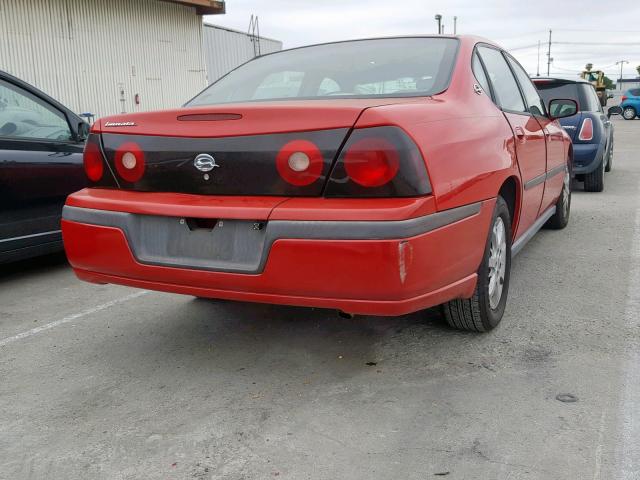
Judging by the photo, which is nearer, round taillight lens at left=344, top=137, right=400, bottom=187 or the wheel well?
round taillight lens at left=344, top=137, right=400, bottom=187

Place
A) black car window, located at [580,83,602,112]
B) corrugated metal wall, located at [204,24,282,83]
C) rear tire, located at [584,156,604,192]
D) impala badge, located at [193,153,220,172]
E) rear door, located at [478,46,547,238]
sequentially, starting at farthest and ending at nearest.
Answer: corrugated metal wall, located at [204,24,282,83], black car window, located at [580,83,602,112], rear tire, located at [584,156,604,192], rear door, located at [478,46,547,238], impala badge, located at [193,153,220,172]

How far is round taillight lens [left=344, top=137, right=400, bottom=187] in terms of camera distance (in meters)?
2.32

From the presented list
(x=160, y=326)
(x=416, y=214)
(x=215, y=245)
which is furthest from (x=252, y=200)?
(x=160, y=326)

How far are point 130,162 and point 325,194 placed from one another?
96cm

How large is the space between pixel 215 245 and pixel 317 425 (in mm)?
793

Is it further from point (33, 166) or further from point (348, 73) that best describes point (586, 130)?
point (33, 166)

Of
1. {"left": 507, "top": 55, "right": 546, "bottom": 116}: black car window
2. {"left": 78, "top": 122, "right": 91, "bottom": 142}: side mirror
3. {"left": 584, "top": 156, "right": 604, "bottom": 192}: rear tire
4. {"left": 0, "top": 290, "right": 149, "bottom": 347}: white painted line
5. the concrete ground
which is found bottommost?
{"left": 0, "top": 290, "right": 149, "bottom": 347}: white painted line

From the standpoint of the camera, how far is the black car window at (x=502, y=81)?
11.6 feet

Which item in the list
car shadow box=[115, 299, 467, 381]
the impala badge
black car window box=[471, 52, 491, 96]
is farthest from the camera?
black car window box=[471, 52, 491, 96]

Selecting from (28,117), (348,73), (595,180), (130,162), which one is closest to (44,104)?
(28,117)

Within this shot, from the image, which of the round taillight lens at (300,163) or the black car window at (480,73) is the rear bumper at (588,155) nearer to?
the black car window at (480,73)

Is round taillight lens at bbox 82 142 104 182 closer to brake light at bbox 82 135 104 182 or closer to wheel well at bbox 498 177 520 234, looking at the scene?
Result: brake light at bbox 82 135 104 182

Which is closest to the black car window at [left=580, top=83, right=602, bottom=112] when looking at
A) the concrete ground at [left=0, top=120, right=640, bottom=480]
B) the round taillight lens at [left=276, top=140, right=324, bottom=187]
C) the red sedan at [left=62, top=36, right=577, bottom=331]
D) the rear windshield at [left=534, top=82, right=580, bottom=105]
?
the rear windshield at [left=534, top=82, right=580, bottom=105]

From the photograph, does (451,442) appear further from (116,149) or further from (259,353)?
(116,149)
